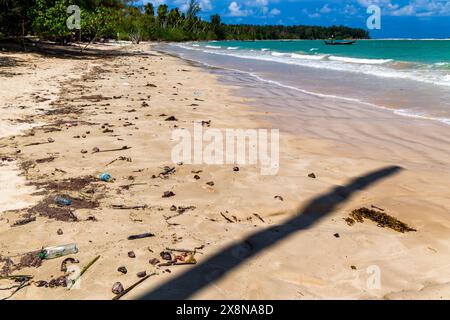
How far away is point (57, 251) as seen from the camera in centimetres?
344

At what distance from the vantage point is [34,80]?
1412 centimetres

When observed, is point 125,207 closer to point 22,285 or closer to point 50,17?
point 22,285

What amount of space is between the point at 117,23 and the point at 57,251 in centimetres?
6809

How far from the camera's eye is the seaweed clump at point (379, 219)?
417cm

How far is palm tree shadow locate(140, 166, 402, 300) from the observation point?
9.86 ft

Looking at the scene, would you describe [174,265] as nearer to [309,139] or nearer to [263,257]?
[263,257]

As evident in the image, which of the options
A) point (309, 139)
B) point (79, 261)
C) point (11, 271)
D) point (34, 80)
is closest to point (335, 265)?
point (79, 261)

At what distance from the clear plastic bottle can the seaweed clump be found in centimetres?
269

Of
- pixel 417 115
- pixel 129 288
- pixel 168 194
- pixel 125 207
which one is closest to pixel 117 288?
pixel 129 288

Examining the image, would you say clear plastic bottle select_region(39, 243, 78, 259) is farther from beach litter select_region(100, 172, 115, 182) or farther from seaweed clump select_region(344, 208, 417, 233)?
seaweed clump select_region(344, 208, 417, 233)

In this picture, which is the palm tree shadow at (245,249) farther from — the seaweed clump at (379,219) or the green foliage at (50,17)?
the green foliage at (50,17)

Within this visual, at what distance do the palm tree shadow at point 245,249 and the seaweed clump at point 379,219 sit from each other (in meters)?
0.27
